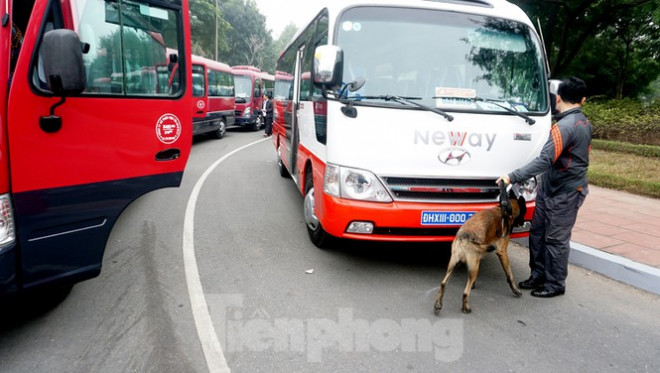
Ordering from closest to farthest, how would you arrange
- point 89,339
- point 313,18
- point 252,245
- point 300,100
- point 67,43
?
1. point 67,43
2. point 89,339
3. point 252,245
4. point 313,18
5. point 300,100

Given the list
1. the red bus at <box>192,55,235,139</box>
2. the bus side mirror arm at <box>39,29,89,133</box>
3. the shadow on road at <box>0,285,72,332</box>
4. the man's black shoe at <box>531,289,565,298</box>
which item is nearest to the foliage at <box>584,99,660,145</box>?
the man's black shoe at <box>531,289,565,298</box>

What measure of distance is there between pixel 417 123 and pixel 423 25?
40.6 inches

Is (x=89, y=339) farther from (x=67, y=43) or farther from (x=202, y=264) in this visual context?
(x=67, y=43)

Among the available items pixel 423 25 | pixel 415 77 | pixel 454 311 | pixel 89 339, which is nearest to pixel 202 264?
pixel 89 339

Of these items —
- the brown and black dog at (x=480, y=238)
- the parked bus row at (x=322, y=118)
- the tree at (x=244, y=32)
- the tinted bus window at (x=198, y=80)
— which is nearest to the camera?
the parked bus row at (x=322, y=118)

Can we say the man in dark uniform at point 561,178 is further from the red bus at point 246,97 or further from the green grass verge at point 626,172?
the red bus at point 246,97

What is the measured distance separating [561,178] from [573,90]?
0.73 meters

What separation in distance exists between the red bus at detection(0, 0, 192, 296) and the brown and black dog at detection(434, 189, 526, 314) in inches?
95.0

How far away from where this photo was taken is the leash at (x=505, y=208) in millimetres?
3758

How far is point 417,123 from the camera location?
3953 millimetres

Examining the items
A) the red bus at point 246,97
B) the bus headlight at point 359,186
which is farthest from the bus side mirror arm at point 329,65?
the red bus at point 246,97

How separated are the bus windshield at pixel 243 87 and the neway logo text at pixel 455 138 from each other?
58.8ft

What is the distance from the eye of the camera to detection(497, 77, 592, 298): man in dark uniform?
372cm

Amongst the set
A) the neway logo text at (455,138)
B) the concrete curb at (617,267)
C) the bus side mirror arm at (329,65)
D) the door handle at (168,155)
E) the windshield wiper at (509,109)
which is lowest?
the concrete curb at (617,267)
